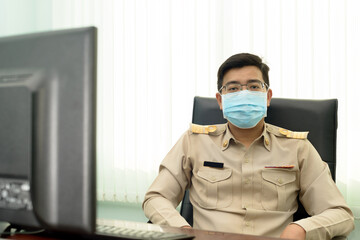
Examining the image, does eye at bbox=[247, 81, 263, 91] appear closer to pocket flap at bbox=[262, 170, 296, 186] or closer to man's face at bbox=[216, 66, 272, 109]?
man's face at bbox=[216, 66, 272, 109]

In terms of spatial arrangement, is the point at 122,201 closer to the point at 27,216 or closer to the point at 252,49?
the point at 252,49

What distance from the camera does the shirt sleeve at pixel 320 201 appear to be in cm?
147

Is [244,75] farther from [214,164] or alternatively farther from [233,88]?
[214,164]

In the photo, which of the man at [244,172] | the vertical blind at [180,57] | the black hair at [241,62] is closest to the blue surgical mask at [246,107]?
the man at [244,172]

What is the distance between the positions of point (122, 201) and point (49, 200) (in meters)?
2.81

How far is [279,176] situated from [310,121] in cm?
28

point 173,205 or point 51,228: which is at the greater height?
point 51,228

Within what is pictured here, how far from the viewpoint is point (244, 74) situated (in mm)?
1808

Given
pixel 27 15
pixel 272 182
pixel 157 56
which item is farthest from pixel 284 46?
pixel 27 15

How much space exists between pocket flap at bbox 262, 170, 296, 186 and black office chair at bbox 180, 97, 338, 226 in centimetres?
15

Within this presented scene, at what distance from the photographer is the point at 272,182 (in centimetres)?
170

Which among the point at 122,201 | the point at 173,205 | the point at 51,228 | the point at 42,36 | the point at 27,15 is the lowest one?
the point at 122,201

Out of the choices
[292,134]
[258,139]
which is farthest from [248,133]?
[292,134]

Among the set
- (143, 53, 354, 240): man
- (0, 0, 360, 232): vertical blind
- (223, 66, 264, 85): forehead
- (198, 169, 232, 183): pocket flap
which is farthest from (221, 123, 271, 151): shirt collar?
(0, 0, 360, 232): vertical blind
